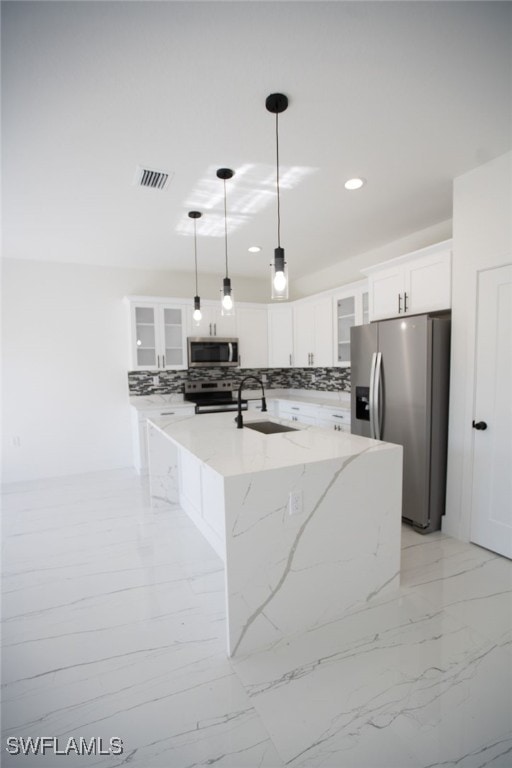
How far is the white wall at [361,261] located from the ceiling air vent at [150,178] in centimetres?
255

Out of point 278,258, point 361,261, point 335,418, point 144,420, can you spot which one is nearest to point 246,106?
point 278,258

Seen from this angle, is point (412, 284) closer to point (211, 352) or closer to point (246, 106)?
point (246, 106)

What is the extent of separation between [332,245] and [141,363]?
2789 millimetres

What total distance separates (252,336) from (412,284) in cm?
264

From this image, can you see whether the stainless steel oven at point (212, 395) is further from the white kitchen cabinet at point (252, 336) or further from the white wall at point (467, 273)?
the white wall at point (467, 273)

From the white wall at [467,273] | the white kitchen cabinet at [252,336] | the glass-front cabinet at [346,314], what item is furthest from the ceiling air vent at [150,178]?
the white kitchen cabinet at [252,336]

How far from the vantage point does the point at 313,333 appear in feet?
16.0

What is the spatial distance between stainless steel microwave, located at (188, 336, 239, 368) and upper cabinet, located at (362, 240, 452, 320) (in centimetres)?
212

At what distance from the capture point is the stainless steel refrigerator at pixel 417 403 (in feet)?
9.02

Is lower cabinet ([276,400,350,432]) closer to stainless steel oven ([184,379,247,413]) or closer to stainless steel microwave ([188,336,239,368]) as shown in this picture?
stainless steel oven ([184,379,247,413])

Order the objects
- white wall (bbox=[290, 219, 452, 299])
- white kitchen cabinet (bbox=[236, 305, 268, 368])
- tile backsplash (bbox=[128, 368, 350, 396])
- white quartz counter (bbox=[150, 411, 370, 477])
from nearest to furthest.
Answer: white quartz counter (bbox=[150, 411, 370, 477]), white wall (bbox=[290, 219, 452, 299]), tile backsplash (bbox=[128, 368, 350, 396]), white kitchen cabinet (bbox=[236, 305, 268, 368])

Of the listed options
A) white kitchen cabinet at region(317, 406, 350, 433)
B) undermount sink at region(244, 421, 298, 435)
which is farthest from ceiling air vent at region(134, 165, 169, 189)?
white kitchen cabinet at region(317, 406, 350, 433)

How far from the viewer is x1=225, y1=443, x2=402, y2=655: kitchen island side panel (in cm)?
170

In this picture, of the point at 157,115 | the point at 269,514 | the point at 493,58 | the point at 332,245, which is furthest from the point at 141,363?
→ the point at 493,58
